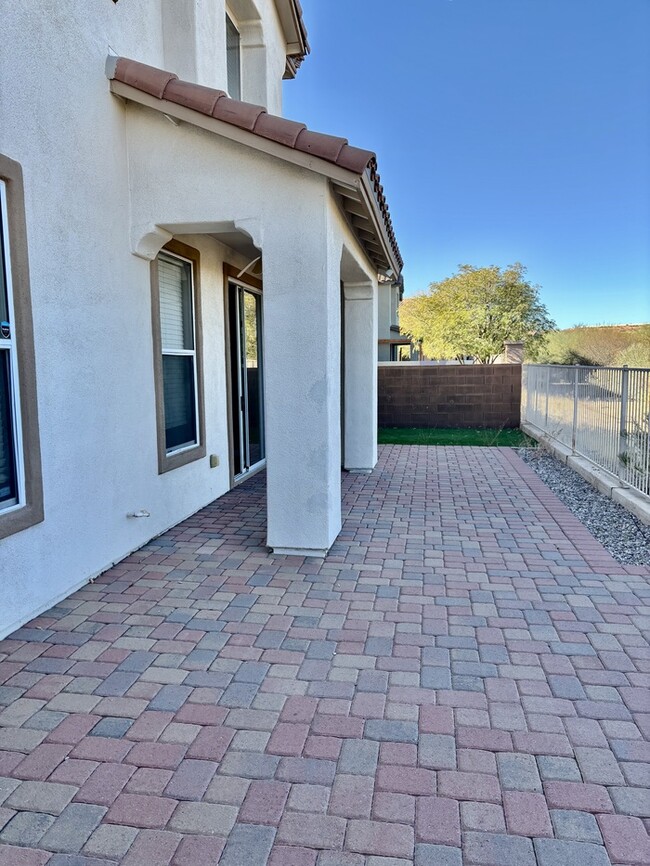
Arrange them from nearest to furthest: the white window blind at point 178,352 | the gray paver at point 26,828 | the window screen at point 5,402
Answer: the gray paver at point 26,828 < the window screen at point 5,402 < the white window blind at point 178,352

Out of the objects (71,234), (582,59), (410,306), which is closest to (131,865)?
(71,234)

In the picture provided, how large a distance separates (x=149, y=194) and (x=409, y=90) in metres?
19.6

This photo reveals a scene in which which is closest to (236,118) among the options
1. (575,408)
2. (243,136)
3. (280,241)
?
(243,136)

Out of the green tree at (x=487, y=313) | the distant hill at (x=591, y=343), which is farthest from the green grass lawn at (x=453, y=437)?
the green tree at (x=487, y=313)

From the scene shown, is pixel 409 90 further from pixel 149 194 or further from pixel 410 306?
pixel 149 194

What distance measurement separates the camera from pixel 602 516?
6.78 m

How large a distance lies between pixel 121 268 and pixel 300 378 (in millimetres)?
1827

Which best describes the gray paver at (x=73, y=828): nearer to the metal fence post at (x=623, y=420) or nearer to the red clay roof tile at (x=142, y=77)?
the red clay roof tile at (x=142, y=77)

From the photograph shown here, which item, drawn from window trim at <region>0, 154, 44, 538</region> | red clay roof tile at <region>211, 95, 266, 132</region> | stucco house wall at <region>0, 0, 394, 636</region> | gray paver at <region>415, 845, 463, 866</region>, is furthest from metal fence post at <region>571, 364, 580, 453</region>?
gray paver at <region>415, 845, 463, 866</region>

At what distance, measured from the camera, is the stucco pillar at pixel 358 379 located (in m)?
9.50

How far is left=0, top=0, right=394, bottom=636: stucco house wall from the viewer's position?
402 centimetres

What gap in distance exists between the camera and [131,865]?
2.07 metres

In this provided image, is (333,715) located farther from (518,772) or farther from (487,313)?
(487,313)

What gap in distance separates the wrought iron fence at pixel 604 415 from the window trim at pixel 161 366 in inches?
206
